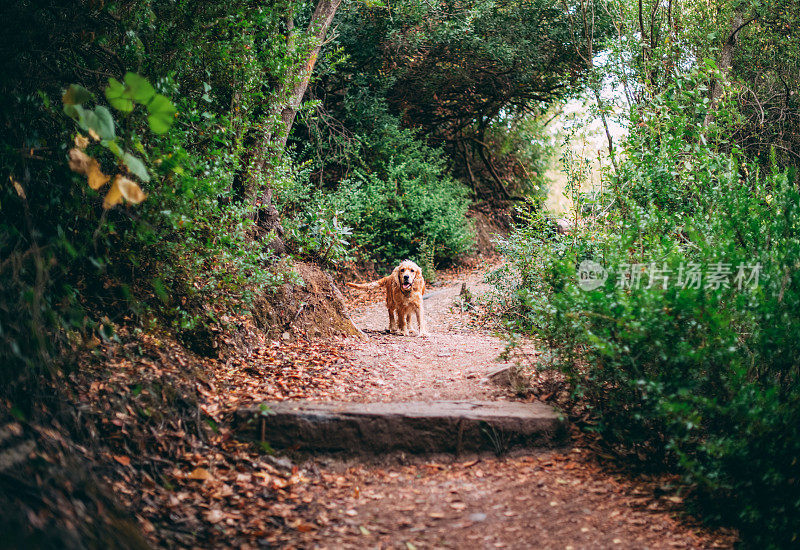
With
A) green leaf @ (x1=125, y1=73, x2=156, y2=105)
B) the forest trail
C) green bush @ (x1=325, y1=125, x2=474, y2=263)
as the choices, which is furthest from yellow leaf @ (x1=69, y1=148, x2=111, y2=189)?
green bush @ (x1=325, y1=125, x2=474, y2=263)

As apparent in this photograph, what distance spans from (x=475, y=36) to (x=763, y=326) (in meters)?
13.6

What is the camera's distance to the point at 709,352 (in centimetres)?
348

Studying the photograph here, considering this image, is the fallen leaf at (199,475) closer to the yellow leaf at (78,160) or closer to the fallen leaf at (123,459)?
the fallen leaf at (123,459)

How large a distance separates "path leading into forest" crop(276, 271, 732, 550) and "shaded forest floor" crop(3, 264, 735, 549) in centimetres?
1

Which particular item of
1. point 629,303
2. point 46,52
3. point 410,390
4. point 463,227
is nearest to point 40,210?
point 46,52

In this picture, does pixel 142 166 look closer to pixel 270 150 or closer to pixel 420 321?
pixel 270 150

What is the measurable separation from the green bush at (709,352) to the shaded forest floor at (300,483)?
12.7 inches

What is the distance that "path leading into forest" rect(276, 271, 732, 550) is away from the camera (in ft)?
10.2

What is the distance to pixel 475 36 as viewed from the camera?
14992 mm

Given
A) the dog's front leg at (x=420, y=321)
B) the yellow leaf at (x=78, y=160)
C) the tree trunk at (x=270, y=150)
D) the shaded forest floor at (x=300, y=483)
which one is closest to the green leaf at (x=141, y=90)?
the yellow leaf at (x=78, y=160)

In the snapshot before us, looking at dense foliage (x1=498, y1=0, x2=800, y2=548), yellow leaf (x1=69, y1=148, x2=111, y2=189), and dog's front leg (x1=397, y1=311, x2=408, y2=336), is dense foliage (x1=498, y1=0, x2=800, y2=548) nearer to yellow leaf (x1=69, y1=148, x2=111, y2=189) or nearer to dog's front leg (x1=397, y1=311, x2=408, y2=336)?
yellow leaf (x1=69, y1=148, x2=111, y2=189)

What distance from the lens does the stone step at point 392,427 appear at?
12.9ft

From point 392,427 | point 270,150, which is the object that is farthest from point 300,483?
point 270,150

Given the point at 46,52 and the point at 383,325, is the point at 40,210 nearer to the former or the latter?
the point at 46,52
